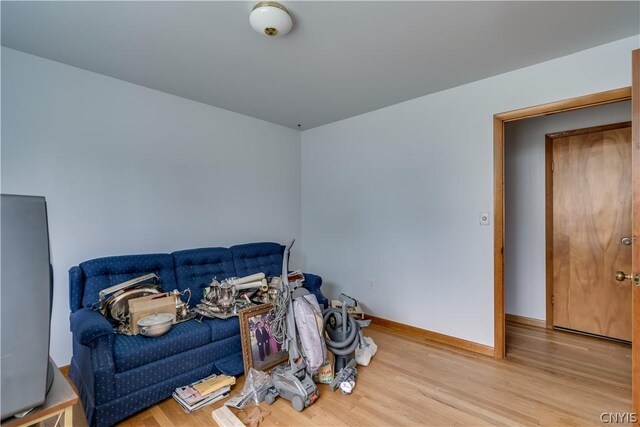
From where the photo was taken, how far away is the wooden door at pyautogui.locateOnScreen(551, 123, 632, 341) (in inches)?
118

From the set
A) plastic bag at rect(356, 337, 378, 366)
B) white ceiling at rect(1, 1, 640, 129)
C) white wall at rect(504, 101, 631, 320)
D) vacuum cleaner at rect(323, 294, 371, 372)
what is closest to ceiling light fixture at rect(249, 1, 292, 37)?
white ceiling at rect(1, 1, 640, 129)

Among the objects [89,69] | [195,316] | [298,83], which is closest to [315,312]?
[195,316]

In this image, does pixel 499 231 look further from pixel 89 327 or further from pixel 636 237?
pixel 89 327

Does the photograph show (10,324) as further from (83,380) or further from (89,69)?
(89,69)

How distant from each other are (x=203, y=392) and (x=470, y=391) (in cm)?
191

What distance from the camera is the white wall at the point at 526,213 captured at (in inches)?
135

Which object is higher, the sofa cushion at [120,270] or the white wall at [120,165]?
the white wall at [120,165]

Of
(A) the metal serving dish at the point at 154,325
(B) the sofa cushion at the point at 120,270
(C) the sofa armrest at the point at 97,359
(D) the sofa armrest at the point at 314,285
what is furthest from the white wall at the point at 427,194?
(C) the sofa armrest at the point at 97,359

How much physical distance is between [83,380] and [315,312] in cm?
160

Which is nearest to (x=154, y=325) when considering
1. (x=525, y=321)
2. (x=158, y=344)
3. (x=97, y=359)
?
(x=158, y=344)

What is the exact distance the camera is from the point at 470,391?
7.27 ft

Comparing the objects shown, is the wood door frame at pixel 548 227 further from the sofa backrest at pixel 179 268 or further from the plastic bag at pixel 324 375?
the sofa backrest at pixel 179 268

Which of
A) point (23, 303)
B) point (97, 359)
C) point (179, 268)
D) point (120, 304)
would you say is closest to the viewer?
point (23, 303)

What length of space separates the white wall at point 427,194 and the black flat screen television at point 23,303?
3.01 meters
